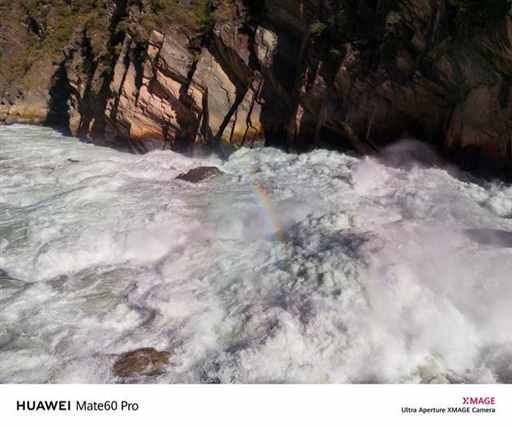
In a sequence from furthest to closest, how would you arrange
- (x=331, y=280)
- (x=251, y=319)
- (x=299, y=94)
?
(x=299, y=94)
(x=331, y=280)
(x=251, y=319)

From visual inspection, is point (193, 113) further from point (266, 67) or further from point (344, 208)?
point (344, 208)

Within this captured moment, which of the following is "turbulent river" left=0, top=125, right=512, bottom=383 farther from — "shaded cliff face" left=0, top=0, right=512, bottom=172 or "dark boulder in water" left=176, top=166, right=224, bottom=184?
"shaded cliff face" left=0, top=0, right=512, bottom=172

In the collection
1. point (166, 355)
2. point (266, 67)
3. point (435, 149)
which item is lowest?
point (166, 355)

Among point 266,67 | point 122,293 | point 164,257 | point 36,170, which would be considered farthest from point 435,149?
point 36,170
